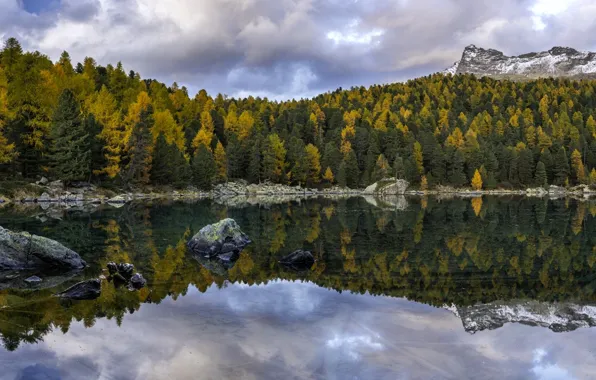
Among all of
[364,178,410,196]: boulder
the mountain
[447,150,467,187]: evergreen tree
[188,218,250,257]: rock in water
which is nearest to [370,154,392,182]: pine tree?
[364,178,410,196]: boulder

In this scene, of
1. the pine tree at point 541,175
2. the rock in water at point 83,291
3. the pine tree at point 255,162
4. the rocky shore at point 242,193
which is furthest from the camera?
the pine tree at point 541,175

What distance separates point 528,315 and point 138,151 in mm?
69346

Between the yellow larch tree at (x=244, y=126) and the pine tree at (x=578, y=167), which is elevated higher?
the yellow larch tree at (x=244, y=126)

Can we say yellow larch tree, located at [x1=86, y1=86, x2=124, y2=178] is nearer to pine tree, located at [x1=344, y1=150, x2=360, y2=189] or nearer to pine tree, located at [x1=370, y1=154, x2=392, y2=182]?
pine tree, located at [x1=344, y1=150, x2=360, y2=189]

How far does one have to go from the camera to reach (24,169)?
6244cm

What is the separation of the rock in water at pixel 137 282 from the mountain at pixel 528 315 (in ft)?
33.3

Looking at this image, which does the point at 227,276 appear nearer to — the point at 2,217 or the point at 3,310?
the point at 3,310

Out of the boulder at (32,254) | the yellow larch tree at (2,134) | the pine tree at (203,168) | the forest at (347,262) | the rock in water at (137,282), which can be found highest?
the yellow larch tree at (2,134)

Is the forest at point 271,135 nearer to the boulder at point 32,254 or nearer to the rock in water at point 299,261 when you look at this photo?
the boulder at point 32,254

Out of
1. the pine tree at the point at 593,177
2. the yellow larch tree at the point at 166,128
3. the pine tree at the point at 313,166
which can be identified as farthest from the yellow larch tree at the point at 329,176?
the pine tree at the point at 593,177

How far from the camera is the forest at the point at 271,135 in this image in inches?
2478

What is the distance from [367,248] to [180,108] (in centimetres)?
11530

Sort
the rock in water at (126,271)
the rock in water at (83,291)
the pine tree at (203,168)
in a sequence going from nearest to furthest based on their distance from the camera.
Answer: the rock in water at (83,291) → the rock in water at (126,271) → the pine tree at (203,168)

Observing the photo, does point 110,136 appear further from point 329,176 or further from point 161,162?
point 329,176
